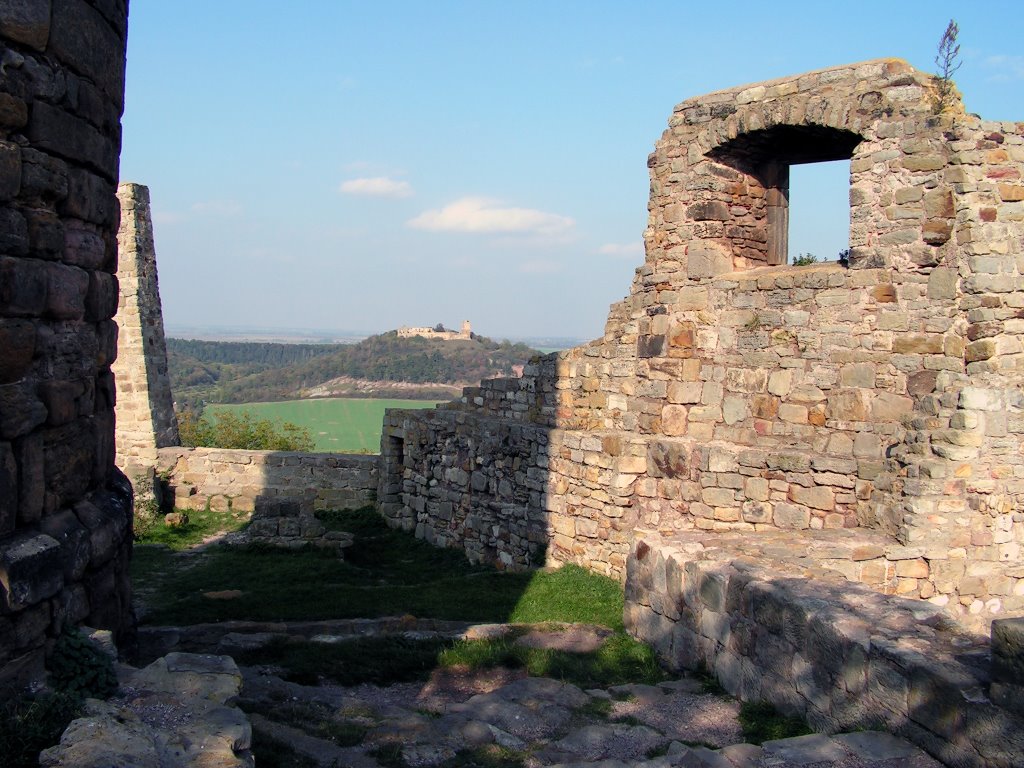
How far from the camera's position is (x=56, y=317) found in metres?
4.83

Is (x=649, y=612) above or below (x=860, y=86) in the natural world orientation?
below

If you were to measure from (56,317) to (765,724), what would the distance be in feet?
14.3

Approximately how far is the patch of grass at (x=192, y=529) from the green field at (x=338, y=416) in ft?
29.4

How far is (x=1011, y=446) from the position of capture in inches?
302

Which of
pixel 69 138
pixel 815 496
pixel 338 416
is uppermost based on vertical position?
pixel 69 138

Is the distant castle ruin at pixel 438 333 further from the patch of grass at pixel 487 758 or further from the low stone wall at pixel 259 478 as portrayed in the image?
the patch of grass at pixel 487 758

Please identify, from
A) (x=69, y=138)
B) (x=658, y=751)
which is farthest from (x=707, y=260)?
(x=69, y=138)

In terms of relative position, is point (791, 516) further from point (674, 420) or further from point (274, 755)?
point (274, 755)

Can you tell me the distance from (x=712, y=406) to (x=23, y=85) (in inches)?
270

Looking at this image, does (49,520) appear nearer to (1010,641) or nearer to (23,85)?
(23,85)

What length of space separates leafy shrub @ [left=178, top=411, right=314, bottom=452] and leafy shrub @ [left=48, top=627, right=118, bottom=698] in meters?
16.8

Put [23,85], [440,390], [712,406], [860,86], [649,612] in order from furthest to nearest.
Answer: [440,390] < [712,406] < [860,86] < [649,612] < [23,85]

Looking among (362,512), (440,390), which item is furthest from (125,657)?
(440,390)

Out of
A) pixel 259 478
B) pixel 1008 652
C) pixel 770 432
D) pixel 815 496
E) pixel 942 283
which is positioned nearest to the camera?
pixel 1008 652
